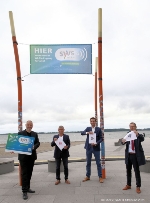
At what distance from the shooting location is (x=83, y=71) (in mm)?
7953

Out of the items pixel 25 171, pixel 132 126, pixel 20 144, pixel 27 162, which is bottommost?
pixel 25 171

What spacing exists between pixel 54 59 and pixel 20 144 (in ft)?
10.7

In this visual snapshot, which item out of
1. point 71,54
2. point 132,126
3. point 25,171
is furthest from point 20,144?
point 71,54

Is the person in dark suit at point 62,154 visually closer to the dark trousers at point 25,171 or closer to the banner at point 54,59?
the dark trousers at point 25,171

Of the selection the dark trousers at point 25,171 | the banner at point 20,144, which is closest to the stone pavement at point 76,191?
the dark trousers at point 25,171

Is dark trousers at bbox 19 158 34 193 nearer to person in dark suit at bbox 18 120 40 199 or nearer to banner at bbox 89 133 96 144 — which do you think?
person in dark suit at bbox 18 120 40 199

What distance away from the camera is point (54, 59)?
25.7ft

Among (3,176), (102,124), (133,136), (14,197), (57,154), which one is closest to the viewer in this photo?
(14,197)

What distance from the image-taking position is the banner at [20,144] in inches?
240

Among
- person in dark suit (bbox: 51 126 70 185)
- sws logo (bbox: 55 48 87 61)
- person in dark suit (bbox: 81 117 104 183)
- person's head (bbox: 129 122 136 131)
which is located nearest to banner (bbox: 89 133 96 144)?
person in dark suit (bbox: 81 117 104 183)

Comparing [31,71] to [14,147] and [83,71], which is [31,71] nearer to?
[83,71]

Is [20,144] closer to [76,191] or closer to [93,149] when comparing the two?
[76,191]

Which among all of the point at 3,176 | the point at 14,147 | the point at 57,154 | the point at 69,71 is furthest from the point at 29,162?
the point at 69,71

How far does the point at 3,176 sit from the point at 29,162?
2828 mm
